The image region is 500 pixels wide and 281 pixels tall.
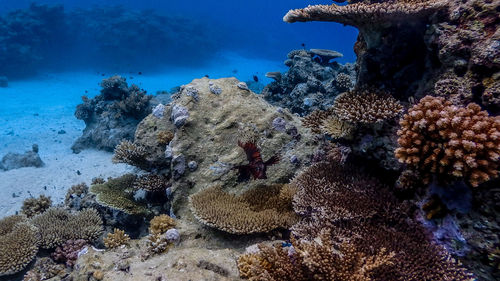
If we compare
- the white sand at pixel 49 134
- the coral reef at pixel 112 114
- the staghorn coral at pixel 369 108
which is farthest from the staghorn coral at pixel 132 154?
the coral reef at pixel 112 114

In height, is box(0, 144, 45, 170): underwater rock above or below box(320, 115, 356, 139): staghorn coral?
below

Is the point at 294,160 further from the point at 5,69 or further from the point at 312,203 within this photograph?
the point at 5,69

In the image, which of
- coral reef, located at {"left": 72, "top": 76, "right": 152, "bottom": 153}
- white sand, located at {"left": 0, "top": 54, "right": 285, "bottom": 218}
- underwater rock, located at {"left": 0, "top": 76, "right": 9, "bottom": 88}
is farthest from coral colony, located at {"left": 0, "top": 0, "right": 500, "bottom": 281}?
underwater rock, located at {"left": 0, "top": 76, "right": 9, "bottom": 88}

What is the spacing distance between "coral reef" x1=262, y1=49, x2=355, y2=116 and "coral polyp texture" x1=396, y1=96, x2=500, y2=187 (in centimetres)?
696

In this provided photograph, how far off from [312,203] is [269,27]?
364ft

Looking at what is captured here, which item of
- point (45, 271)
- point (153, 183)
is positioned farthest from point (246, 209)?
point (45, 271)

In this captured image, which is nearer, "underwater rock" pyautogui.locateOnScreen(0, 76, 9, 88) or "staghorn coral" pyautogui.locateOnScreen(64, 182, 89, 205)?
"staghorn coral" pyautogui.locateOnScreen(64, 182, 89, 205)

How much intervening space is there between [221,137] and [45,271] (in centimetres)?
404

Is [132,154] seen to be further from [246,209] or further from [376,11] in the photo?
[376,11]

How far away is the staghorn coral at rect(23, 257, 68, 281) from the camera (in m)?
4.64

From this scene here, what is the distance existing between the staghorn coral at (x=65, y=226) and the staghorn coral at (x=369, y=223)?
4491 millimetres

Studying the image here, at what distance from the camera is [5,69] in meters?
33.5

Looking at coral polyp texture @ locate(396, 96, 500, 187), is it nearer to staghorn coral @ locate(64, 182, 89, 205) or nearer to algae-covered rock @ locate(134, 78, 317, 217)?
algae-covered rock @ locate(134, 78, 317, 217)

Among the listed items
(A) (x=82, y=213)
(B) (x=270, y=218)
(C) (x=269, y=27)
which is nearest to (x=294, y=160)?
(B) (x=270, y=218)
